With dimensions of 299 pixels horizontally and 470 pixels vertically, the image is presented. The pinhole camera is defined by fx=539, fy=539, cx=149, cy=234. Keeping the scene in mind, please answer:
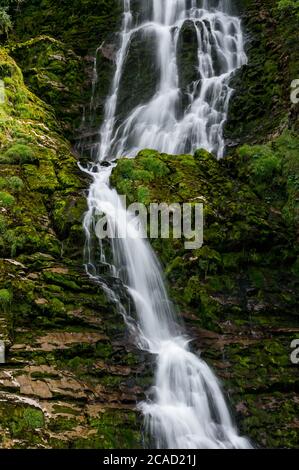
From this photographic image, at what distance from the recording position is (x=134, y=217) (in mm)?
11836

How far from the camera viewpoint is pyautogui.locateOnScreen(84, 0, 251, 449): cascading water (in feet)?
27.6

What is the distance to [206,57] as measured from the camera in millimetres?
18703

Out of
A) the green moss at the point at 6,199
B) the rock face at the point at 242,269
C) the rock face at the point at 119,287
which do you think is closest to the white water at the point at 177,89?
the rock face at the point at 119,287

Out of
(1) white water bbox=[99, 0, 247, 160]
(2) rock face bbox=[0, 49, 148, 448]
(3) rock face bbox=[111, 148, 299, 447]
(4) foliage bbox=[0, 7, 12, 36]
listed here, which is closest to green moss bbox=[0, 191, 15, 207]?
(2) rock face bbox=[0, 49, 148, 448]

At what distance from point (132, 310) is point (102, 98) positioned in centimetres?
1124

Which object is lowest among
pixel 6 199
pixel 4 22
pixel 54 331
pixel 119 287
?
pixel 54 331

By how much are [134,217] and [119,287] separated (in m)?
2.14

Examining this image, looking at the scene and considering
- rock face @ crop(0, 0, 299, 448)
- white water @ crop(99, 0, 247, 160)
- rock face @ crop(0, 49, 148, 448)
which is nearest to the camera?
rock face @ crop(0, 49, 148, 448)

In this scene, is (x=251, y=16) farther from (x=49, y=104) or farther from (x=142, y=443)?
(x=142, y=443)

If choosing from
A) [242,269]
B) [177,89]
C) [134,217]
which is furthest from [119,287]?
[177,89]

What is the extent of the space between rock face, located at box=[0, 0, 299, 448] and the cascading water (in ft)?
0.93

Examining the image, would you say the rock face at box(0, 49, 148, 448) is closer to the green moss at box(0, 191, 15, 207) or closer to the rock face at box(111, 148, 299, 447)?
the green moss at box(0, 191, 15, 207)

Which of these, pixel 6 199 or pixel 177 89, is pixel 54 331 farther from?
pixel 177 89

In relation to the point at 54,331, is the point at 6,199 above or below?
above
